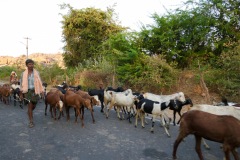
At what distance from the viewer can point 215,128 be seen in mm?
4793

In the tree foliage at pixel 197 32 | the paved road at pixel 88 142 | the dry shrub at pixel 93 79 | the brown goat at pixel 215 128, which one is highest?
the tree foliage at pixel 197 32

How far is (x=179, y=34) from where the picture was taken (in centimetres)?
1552

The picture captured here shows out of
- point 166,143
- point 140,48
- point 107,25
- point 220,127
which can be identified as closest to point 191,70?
point 140,48

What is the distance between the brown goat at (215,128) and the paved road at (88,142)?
2.86 feet

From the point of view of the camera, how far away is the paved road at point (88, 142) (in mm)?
5637

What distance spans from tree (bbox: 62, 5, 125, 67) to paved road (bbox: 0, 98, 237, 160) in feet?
55.0

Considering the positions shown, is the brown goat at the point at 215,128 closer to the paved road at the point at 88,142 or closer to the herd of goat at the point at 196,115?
the herd of goat at the point at 196,115

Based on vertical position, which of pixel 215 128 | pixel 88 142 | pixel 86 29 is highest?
pixel 86 29

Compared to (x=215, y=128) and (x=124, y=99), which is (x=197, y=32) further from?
(x=215, y=128)

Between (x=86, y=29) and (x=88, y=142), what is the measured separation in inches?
780

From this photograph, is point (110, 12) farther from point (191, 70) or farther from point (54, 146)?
point (54, 146)

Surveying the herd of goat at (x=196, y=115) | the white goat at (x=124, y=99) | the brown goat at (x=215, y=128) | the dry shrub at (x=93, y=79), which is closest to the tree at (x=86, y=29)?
the dry shrub at (x=93, y=79)

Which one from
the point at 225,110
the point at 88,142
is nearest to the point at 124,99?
the point at 88,142

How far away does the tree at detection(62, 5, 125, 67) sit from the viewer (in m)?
25.0
